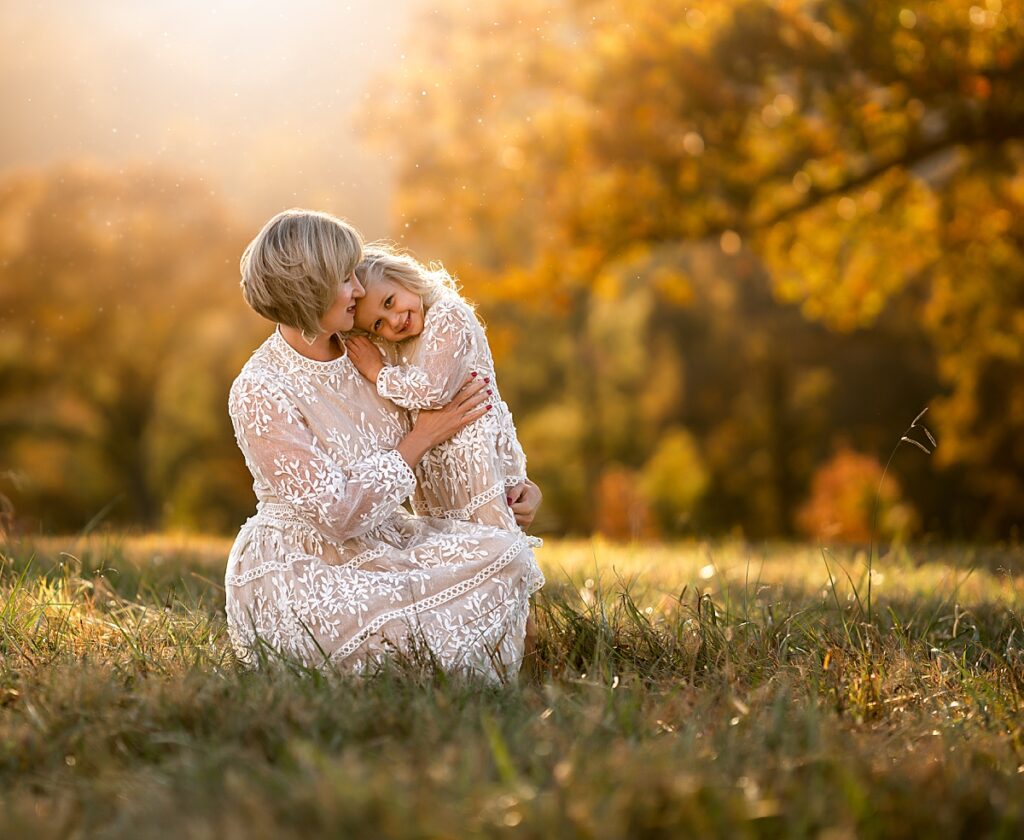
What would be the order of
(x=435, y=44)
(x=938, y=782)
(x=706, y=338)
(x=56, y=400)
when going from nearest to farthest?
(x=938, y=782)
(x=435, y=44)
(x=56, y=400)
(x=706, y=338)

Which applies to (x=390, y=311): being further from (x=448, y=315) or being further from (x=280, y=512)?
(x=280, y=512)

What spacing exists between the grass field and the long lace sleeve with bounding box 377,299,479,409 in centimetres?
89

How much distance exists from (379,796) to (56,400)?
73.4 feet

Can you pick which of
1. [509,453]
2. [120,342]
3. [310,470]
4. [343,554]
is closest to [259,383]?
[310,470]

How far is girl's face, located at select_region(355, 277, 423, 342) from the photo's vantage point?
12.7ft

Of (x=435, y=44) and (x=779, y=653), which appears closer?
(x=779, y=653)

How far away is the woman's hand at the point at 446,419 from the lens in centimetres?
382

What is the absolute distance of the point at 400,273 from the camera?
3.90 meters

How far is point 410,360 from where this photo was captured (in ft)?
13.0

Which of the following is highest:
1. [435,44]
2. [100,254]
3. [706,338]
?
[435,44]

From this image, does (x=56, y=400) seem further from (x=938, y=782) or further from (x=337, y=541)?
(x=938, y=782)

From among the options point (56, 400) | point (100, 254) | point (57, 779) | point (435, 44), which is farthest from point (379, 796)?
point (56, 400)

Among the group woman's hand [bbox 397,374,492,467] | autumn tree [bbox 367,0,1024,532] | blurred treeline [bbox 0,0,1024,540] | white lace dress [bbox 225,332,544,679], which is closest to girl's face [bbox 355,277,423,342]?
white lace dress [bbox 225,332,544,679]

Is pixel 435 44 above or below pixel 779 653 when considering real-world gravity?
above
